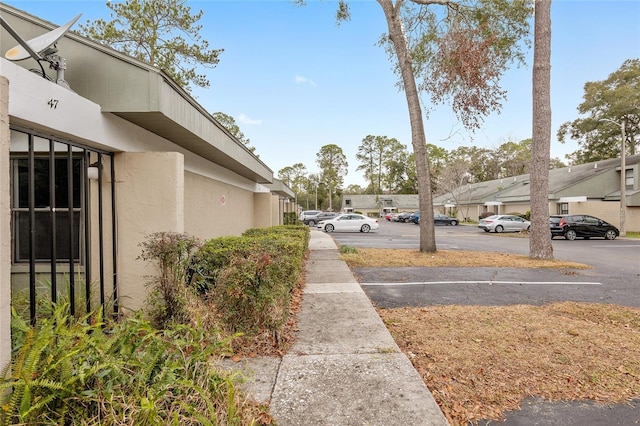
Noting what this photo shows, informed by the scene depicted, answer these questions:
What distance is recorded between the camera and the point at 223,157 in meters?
6.93

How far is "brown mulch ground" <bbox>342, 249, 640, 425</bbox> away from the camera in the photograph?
275 cm

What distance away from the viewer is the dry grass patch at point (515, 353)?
2.75 meters

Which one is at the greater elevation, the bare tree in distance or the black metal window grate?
the bare tree in distance

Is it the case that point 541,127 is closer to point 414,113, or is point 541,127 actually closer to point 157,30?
point 414,113

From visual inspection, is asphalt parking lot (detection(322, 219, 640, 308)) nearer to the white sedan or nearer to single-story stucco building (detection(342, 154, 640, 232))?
the white sedan

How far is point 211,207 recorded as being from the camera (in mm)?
8016

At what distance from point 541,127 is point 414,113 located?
3.64 meters

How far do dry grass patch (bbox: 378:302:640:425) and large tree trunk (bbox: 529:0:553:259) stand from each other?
5180 millimetres

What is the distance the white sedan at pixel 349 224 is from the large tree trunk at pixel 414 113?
44.6 ft

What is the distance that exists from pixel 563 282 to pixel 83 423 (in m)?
8.43

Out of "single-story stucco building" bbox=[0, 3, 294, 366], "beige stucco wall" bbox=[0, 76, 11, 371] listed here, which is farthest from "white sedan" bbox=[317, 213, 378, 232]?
"beige stucco wall" bbox=[0, 76, 11, 371]

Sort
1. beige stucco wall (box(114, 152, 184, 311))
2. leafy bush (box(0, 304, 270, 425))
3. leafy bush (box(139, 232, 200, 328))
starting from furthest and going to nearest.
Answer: beige stucco wall (box(114, 152, 184, 311)) < leafy bush (box(139, 232, 200, 328)) < leafy bush (box(0, 304, 270, 425))

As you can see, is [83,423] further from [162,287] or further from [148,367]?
[162,287]

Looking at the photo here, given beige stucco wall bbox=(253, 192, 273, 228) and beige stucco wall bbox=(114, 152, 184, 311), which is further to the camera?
beige stucco wall bbox=(253, 192, 273, 228)
